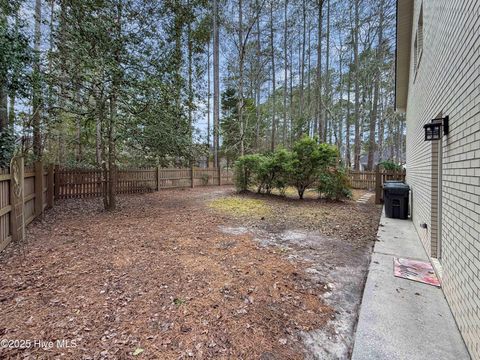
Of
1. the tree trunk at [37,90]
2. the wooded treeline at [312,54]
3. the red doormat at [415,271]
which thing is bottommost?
the red doormat at [415,271]

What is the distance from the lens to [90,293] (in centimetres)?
254

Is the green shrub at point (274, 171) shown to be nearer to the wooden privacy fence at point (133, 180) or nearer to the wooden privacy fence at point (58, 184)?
the wooden privacy fence at point (133, 180)

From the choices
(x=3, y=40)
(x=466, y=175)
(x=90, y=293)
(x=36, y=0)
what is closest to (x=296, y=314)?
(x=466, y=175)

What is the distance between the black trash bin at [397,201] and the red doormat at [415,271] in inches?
122

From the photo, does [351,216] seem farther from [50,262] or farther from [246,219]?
[50,262]

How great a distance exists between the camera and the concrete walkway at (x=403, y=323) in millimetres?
1784

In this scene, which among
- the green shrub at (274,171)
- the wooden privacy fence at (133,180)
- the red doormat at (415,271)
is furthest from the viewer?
A: the green shrub at (274,171)

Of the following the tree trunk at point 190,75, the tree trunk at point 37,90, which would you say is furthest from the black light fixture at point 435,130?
the tree trunk at point 37,90

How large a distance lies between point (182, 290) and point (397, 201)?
5919mm

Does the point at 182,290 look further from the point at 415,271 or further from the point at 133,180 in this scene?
the point at 133,180

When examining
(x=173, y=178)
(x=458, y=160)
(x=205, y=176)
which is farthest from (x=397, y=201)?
(x=205, y=176)

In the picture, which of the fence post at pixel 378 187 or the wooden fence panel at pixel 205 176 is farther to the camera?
the wooden fence panel at pixel 205 176

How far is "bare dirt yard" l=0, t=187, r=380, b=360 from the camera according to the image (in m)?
1.87

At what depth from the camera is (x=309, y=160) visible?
357 inches
